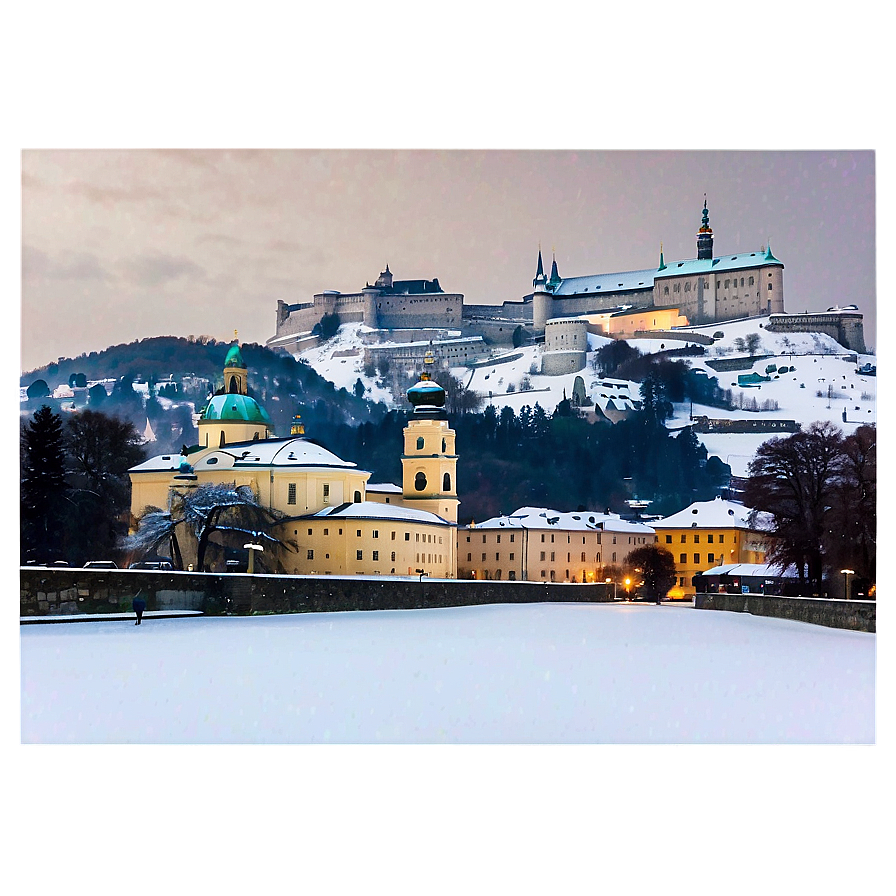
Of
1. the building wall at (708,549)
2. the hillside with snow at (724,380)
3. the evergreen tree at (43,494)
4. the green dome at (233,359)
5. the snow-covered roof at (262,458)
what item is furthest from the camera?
the hillside with snow at (724,380)

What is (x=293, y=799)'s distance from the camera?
22.9ft

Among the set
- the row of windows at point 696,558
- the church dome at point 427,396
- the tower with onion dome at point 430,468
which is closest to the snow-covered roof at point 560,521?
the row of windows at point 696,558

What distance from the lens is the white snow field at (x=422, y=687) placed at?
8359mm

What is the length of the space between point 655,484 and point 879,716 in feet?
157

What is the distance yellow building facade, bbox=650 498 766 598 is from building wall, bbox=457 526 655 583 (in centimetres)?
270

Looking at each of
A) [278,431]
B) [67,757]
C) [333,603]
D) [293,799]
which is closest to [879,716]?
[293,799]

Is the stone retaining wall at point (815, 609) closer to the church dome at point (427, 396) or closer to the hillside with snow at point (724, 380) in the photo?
the church dome at point (427, 396)

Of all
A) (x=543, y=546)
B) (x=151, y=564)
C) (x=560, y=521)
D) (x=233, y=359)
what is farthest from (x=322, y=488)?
(x=560, y=521)

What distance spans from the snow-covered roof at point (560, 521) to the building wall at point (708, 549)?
120 cm

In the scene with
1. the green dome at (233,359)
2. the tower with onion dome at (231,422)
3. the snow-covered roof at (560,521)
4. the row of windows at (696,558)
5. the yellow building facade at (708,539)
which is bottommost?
the row of windows at (696,558)

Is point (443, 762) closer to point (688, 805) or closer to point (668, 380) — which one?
point (688, 805)

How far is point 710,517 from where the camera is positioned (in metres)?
46.9

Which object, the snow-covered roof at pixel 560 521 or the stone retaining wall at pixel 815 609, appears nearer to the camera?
the stone retaining wall at pixel 815 609

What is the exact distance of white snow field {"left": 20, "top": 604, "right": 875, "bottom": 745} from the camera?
8359 millimetres
